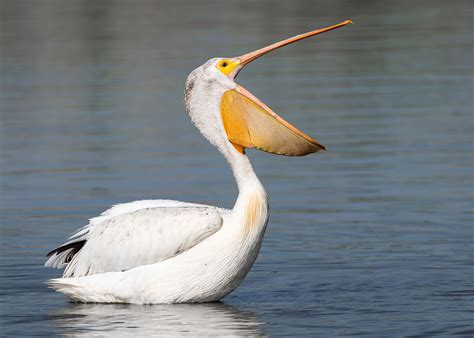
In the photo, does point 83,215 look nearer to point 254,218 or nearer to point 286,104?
point 254,218

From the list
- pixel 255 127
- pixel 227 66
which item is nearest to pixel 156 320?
pixel 255 127

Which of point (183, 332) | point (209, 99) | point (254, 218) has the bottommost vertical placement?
point (183, 332)

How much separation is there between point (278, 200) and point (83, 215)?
1543 millimetres

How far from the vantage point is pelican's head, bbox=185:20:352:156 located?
8.09 m

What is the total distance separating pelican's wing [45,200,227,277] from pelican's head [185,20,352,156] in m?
0.44

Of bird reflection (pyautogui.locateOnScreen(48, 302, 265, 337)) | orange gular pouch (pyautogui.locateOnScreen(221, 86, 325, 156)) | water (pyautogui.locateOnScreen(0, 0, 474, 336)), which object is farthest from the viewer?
orange gular pouch (pyautogui.locateOnScreen(221, 86, 325, 156))

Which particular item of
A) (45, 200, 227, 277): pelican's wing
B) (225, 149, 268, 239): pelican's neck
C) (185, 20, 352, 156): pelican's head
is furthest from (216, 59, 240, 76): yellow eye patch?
(45, 200, 227, 277): pelican's wing

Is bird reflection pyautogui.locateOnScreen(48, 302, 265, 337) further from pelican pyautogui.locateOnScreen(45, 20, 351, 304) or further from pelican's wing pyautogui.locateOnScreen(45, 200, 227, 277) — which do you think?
pelican's wing pyautogui.locateOnScreen(45, 200, 227, 277)

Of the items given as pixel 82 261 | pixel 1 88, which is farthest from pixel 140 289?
pixel 1 88

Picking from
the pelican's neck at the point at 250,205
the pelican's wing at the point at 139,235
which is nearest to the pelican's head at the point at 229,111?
the pelican's neck at the point at 250,205

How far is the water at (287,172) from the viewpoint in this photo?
7.82m

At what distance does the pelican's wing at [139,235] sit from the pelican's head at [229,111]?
0.44 m

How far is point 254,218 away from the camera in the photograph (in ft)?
26.0

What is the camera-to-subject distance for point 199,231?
7871mm
